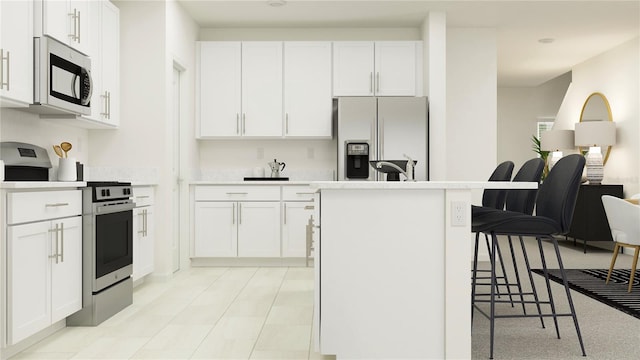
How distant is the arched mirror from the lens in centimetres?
721

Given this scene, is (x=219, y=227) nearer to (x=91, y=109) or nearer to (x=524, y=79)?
(x=91, y=109)

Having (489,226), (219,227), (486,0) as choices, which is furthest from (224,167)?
(489,226)

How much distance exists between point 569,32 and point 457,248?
16.1 feet

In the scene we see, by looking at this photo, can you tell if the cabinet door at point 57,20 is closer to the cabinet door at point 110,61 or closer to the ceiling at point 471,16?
the cabinet door at point 110,61

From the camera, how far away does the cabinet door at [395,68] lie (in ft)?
19.0

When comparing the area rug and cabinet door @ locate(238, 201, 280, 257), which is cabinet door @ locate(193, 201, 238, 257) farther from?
the area rug

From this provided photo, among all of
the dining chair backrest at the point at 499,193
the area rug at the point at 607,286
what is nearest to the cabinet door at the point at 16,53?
the dining chair backrest at the point at 499,193

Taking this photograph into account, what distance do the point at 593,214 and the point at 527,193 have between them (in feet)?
12.8

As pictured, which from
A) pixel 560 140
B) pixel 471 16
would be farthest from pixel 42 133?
pixel 560 140

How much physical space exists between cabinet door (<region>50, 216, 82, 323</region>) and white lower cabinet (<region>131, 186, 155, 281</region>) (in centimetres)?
92

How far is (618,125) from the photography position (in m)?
6.99

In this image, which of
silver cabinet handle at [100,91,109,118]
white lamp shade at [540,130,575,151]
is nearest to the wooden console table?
white lamp shade at [540,130,575,151]

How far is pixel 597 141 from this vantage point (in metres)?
6.93

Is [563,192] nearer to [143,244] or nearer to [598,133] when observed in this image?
[143,244]
